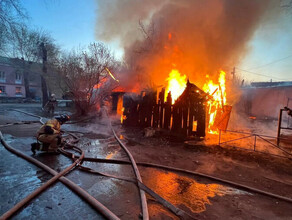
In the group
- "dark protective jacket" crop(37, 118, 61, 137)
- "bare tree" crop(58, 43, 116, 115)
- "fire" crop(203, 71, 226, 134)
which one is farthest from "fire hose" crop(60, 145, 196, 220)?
"bare tree" crop(58, 43, 116, 115)

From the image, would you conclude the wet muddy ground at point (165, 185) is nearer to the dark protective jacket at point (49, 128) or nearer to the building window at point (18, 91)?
the dark protective jacket at point (49, 128)

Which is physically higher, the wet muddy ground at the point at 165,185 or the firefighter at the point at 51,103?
the firefighter at the point at 51,103

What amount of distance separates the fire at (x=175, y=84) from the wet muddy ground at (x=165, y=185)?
4.92 m

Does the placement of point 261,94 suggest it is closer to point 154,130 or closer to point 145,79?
point 145,79

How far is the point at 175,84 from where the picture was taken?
35.7 feet

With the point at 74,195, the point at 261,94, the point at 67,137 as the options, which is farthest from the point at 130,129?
the point at 261,94

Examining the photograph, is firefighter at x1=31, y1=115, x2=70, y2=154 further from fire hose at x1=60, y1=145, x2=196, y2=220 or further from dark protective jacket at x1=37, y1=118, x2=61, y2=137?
fire hose at x1=60, y1=145, x2=196, y2=220

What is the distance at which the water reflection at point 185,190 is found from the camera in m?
3.25

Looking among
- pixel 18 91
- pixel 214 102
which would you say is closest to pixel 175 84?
pixel 214 102

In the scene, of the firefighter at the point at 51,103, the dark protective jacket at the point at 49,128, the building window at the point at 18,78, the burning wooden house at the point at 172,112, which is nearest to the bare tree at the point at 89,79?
the firefighter at the point at 51,103

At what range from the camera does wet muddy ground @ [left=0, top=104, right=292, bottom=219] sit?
2.92 meters

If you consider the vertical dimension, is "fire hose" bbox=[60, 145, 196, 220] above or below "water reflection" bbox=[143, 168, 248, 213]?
above

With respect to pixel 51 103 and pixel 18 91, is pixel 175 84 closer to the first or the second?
pixel 51 103

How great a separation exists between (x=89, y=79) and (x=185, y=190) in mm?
13277
